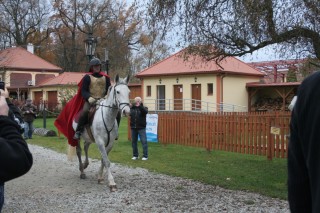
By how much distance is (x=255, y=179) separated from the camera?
922 cm

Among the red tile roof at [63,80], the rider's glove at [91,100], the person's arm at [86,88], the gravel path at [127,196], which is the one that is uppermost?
the red tile roof at [63,80]

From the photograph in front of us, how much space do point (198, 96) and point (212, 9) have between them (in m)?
26.7

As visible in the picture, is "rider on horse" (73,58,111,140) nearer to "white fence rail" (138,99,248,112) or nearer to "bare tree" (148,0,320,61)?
"bare tree" (148,0,320,61)

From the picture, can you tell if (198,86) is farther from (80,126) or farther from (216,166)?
(80,126)

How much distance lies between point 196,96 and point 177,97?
1990 millimetres

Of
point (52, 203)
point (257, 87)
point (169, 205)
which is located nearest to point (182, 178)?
point (169, 205)

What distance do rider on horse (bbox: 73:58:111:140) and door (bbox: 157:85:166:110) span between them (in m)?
27.1

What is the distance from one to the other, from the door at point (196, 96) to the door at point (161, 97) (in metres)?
2.85

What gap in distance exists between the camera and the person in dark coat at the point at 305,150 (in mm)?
1449

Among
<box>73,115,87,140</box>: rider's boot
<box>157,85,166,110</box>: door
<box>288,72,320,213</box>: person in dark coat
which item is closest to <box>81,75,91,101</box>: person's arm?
<box>73,115,87,140</box>: rider's boot

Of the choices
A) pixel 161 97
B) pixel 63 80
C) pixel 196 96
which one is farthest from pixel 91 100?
pixel 63 80

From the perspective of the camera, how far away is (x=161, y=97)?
125 feet

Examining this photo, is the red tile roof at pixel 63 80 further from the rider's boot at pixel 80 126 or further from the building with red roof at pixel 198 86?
the rider's boot at pixel 80 126


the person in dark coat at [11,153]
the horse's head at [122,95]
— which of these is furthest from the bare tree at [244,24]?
the person in dark coat at [11,153]
